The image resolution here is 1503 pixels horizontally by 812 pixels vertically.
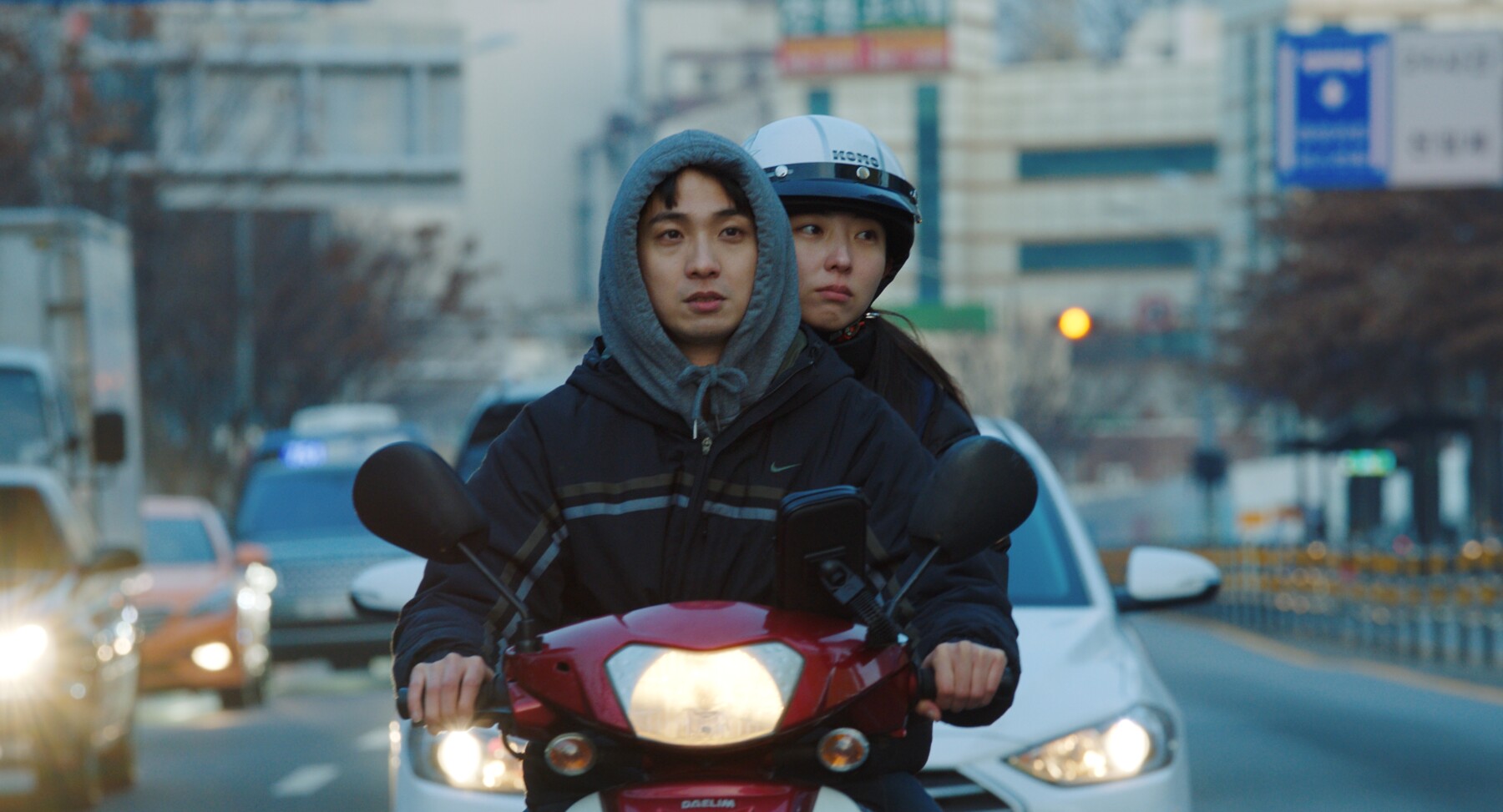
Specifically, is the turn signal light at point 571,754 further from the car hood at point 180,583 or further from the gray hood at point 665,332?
the car hood at point 180,583

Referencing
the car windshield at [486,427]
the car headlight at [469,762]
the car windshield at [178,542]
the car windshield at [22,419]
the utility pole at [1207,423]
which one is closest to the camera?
the car headlight at [469,762]

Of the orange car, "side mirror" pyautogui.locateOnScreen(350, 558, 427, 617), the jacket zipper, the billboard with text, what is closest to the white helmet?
the jacket zipper

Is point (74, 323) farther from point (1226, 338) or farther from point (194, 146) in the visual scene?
point (1226, 338)

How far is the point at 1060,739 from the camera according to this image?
18.3 ft

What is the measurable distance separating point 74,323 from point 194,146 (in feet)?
48.2

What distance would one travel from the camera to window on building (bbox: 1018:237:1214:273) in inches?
3625

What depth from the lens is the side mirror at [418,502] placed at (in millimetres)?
3068

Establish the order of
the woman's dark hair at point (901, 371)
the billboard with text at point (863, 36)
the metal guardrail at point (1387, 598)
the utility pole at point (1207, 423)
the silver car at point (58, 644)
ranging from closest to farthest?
the woman's dark hair at point (901, 371) < the silver car at point (58, 644) < the metal guardrail at point (1387, 598) < the utility pole at point (1207, 423) < the billboard with text at point (863, 36)

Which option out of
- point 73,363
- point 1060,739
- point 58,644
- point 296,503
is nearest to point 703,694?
point 1060,739

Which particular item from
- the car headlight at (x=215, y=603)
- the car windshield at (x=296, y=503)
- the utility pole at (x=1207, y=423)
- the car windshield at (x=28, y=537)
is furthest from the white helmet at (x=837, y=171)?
the utility pole at (x=1207, y=423)

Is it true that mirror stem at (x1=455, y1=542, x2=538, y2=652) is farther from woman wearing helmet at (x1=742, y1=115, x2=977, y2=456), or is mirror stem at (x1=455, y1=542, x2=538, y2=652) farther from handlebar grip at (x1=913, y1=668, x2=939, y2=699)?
woman wearing helmet at (x1=742, y1=115, x2=977, y2=456)

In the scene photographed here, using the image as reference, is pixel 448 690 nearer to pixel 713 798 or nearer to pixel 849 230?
pixel 713 798

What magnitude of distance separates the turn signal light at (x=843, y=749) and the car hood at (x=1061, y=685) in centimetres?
218

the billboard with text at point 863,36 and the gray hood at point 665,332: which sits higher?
the billboard with text at point 863,36
